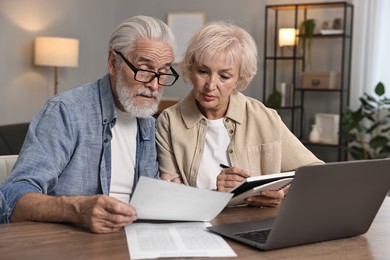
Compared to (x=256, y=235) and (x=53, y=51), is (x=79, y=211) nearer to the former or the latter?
(x=256, y=235)

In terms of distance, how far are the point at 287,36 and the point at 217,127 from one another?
3.73m

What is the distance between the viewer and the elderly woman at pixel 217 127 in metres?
2.20

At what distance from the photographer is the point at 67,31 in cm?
615

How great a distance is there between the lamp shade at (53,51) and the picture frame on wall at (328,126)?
2.42 meters

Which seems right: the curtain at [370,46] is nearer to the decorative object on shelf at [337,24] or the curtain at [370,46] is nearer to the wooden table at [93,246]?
the decorative object on shelf at [337,24]

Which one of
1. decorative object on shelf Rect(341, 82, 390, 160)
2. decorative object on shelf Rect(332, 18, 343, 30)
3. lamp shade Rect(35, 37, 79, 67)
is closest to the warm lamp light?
lamp shade Rect(35, 37, 79, 67)

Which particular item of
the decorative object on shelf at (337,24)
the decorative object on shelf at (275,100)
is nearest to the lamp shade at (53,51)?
the decorative object on shelf at (275,100)

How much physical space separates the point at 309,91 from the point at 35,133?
178 inches

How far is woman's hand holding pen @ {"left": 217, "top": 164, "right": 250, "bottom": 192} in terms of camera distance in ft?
6.11

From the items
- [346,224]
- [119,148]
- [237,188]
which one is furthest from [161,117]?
[346,224]

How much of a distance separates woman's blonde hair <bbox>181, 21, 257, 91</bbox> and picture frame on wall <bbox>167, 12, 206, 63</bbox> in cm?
427

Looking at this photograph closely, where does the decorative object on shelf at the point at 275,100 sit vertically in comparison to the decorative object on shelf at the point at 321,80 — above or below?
below

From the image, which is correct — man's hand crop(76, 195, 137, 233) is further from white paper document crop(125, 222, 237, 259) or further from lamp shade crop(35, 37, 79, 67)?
lamp shade crop(35, 37, 79, 67)

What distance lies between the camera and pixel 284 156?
2285 mm
